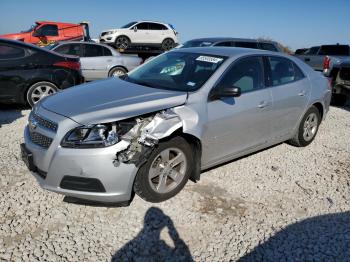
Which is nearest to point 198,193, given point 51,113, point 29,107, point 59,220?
point 59,220

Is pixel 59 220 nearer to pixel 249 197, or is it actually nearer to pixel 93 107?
pixel 93 107

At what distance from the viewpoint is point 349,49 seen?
46.5 ft

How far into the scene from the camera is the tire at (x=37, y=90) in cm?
692

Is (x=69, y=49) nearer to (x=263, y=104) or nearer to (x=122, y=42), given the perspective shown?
(x=122, y=42)

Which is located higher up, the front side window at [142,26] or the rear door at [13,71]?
the front side window at [142,26]

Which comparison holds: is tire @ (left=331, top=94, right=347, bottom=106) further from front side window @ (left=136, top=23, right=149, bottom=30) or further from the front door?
front side window @ (left=136, top=23, right=149, bottom=30)

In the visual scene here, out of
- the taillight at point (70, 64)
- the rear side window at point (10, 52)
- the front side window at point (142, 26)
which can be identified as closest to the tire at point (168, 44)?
the front side window at point (142, 26)

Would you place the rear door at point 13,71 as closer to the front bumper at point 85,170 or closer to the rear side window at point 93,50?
the rear side window at point 93,50

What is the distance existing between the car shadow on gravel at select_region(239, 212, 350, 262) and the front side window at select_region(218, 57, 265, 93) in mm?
1718

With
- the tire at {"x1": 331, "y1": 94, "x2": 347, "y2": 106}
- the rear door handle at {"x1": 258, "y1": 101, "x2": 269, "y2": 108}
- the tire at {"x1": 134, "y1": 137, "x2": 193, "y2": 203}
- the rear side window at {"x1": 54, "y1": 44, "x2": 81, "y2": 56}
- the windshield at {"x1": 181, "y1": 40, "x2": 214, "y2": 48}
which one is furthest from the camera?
the rear side window at {"x1": 54, "y1": 44, "x2": 81, "y2": 56}

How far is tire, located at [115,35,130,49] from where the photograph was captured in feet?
52.5

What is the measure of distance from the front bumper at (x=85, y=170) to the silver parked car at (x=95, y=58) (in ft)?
26.0

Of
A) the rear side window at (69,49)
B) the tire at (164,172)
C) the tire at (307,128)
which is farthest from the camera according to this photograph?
the rear side window at (69,49)

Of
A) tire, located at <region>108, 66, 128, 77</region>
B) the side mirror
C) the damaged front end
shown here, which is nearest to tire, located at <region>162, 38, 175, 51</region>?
tire, located at <region>108, 66, 128, 77</region>
